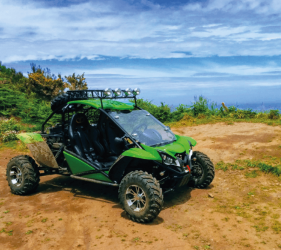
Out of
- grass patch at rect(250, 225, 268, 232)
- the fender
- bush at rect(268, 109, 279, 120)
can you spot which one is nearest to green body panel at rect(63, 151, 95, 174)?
the fender

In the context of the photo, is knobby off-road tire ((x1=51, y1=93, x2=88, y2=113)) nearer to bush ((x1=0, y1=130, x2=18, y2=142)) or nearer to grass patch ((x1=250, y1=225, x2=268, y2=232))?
grass patch ((x1=250, y1=225, x2=268, y2=232))

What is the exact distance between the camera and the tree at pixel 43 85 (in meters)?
25.1

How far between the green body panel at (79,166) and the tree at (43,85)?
1997 cm

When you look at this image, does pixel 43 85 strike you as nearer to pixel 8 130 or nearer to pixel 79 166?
pixel 8 130

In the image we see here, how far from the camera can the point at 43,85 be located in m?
25.1

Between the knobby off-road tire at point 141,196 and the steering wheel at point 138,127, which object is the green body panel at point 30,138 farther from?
the knobby off-road tire at point 141,196

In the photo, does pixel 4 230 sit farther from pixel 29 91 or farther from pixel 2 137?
pixel 29 91

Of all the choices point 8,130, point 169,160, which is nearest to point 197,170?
point 169,160

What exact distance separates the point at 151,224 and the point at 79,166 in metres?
2.09

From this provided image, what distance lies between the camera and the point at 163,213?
17.1 feet

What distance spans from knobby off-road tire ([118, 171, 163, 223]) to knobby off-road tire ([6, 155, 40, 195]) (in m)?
2.54

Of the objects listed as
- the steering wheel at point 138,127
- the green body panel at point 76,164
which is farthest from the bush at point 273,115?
the green body panel at point 76,164

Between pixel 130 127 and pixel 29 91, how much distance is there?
21.9 metres

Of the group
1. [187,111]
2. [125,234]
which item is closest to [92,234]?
[125,234]
